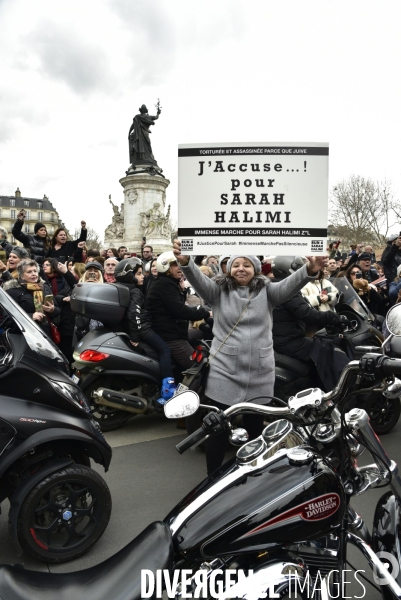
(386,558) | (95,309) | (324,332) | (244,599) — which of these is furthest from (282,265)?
(244,599)

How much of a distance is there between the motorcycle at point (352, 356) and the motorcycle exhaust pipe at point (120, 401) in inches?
52.9

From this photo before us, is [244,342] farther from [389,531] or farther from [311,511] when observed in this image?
[311,511]

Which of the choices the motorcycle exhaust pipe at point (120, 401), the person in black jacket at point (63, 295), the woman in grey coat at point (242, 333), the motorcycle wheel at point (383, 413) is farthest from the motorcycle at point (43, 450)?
the person in black jacket at point (63, 295)

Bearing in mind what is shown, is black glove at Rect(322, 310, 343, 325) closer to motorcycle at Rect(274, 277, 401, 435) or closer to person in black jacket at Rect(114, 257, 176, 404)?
motorcycle at Rect(274, 277, 401, 435)

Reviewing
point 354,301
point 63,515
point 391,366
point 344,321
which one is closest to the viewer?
point 391,366

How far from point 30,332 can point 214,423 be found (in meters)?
1.45

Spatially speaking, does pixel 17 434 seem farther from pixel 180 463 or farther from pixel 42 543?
pixel 180 463

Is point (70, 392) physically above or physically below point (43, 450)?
above

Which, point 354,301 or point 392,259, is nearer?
point 354,301

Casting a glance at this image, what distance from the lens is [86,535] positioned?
2.94 m

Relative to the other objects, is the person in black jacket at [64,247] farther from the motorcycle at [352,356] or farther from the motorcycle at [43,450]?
the motorcycle at [43,450]

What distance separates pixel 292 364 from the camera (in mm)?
4715

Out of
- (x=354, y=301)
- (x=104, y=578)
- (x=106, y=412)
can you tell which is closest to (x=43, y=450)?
(x=104, y=578)

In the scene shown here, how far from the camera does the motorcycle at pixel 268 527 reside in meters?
1.44
